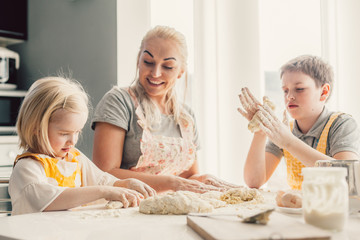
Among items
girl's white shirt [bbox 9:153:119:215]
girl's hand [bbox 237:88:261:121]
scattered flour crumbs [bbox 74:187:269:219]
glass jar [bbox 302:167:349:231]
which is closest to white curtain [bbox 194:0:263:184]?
girl's hand [bbox 237:88:261:121]

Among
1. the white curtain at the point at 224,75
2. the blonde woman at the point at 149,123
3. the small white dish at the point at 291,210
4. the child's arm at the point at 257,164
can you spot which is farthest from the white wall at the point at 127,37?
the small white dish at the point at 291,210

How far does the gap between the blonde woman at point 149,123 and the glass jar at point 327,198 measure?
0.92 metres

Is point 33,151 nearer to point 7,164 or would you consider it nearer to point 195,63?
point 195,63

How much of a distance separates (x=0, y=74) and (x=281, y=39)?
193cm

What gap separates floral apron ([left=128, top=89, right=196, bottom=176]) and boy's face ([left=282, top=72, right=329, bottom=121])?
18.7 inches

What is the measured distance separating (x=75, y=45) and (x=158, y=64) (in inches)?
42.5

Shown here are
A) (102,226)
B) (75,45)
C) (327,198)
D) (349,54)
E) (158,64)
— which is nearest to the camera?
(327,198)

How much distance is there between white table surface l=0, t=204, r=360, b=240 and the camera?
0.78 meters

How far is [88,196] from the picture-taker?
3.66 ft

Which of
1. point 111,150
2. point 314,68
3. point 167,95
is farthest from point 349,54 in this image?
point 111,150

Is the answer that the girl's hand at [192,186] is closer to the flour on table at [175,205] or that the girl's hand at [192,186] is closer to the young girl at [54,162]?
the young girl at [54,162]

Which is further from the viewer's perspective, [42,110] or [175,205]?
[42,110]

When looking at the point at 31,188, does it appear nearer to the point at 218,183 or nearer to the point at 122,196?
the point at 122,196

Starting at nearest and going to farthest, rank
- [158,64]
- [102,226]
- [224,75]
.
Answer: [102,226]
[158,64]
[224,75]
